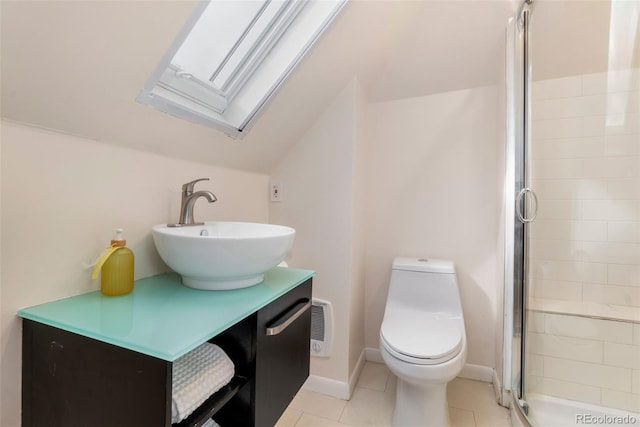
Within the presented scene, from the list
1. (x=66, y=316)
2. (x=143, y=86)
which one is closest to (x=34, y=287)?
(x=66, y=316)

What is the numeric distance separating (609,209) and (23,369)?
7.10 ft

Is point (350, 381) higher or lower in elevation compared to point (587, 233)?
lower

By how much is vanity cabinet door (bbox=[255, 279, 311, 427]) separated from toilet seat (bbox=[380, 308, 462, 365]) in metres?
0.41

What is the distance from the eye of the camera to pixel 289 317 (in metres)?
0.86

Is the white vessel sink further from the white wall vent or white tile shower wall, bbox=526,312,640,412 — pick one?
white tile shower wall, bbox=526,312,640,412

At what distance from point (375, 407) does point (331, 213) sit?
1.02 metres

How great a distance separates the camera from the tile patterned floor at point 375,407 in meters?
1.33

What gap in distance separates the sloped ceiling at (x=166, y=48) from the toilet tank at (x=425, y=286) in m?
1.00

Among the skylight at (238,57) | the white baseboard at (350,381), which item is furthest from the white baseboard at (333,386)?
the skylight at (238,57)

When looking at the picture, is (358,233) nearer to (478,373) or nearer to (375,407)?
(375,407)

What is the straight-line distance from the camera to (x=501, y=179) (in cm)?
150

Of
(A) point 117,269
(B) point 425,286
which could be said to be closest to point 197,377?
(A) point 117,269

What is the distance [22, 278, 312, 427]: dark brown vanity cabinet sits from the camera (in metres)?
0.52

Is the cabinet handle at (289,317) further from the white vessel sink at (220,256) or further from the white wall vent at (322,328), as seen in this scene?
the white wall vent at (322,328)
